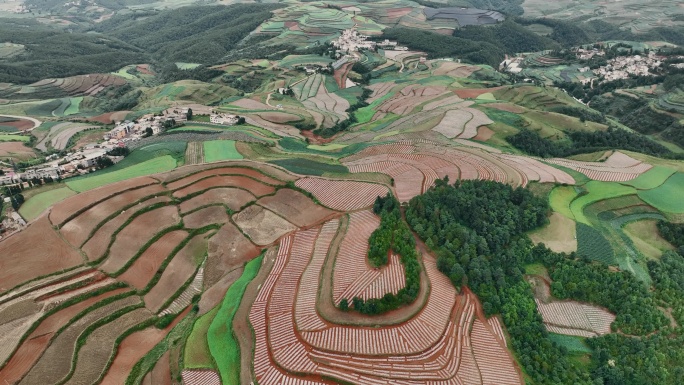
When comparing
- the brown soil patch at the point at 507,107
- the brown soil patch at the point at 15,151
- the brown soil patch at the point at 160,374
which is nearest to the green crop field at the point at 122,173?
the brown soil patch at the point at 15,151

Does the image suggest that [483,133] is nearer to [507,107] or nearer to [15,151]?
[507,107]

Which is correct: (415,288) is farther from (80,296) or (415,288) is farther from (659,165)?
(659,165)

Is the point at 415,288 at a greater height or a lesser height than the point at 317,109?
greater

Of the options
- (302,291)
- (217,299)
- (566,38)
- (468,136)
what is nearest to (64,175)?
(217,299)

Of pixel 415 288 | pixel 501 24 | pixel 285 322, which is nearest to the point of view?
pixel 285 322

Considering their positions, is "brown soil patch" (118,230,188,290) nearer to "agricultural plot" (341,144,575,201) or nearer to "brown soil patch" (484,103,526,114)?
"agricultural plot" (341,144,575,201)
